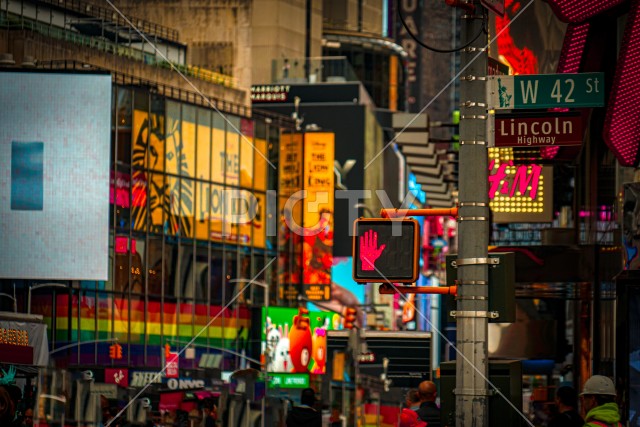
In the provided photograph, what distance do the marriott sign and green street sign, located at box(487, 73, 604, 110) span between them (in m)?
0.18

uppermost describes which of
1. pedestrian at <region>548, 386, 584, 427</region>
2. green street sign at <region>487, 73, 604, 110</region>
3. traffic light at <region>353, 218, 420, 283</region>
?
green street sign at <region>487, 73, 604, 110</region>

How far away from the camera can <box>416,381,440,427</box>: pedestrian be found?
16453 mm

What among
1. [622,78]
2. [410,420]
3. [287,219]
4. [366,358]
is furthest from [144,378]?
[410,420]

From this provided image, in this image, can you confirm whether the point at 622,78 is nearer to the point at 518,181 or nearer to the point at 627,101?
the point at 627,101

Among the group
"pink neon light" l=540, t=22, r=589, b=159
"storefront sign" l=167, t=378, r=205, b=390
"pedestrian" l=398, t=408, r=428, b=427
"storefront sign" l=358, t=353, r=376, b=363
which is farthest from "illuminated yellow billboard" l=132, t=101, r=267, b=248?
"pedestrian" l=398, t=408, r=428, b=427

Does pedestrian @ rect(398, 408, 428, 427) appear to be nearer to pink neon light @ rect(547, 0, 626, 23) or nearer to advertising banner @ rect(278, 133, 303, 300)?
pink neon light @ rect(547, 0, 626, 23)

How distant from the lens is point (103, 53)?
77.6 meters

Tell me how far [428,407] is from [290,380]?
222 ft

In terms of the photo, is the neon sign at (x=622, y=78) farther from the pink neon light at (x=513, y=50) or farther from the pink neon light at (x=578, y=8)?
the pink neon light at (x=513, y=50)

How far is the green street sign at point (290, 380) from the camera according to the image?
82750mm

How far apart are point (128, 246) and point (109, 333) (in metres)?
4.44

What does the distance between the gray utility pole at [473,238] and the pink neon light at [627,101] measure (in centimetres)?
428

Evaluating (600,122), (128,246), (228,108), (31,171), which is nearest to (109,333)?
(128,246)

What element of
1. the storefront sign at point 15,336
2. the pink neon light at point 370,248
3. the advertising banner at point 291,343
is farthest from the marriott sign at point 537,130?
the advertising banner at point 291,343
